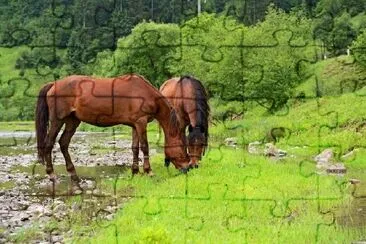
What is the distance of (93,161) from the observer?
68.5 ft

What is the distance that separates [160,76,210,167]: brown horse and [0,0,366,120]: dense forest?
9.94 ft

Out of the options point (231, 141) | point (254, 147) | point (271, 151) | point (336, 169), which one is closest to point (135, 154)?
point (336, 169)

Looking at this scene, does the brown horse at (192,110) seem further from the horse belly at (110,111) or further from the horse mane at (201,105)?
the horse belly at (110,111)

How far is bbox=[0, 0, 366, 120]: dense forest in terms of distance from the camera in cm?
2948

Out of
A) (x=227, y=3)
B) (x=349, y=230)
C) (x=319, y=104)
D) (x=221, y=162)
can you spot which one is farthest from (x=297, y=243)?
(x=227, y=3)

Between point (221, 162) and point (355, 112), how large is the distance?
9705 millimetres

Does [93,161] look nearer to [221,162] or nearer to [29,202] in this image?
[221,162]

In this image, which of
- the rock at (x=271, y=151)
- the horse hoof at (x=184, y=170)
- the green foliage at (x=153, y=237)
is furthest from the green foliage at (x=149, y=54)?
the green foliage at (x=153, y=237)

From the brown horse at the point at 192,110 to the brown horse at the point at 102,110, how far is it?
1.69 feet

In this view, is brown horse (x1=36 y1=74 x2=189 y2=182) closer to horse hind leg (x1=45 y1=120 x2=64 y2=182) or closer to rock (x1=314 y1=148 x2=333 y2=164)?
horse hind leg (x1=45 y1=120 x2=64 y2=182)

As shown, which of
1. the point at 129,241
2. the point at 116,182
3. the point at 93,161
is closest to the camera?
the point at 129,241

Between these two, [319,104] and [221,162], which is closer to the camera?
[221,162]

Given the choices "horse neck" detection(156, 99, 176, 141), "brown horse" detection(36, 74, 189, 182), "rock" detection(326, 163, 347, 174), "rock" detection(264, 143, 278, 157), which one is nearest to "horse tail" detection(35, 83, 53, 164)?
"brown horse" detection(36, 74, 189, 182)

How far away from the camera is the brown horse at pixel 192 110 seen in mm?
16172
